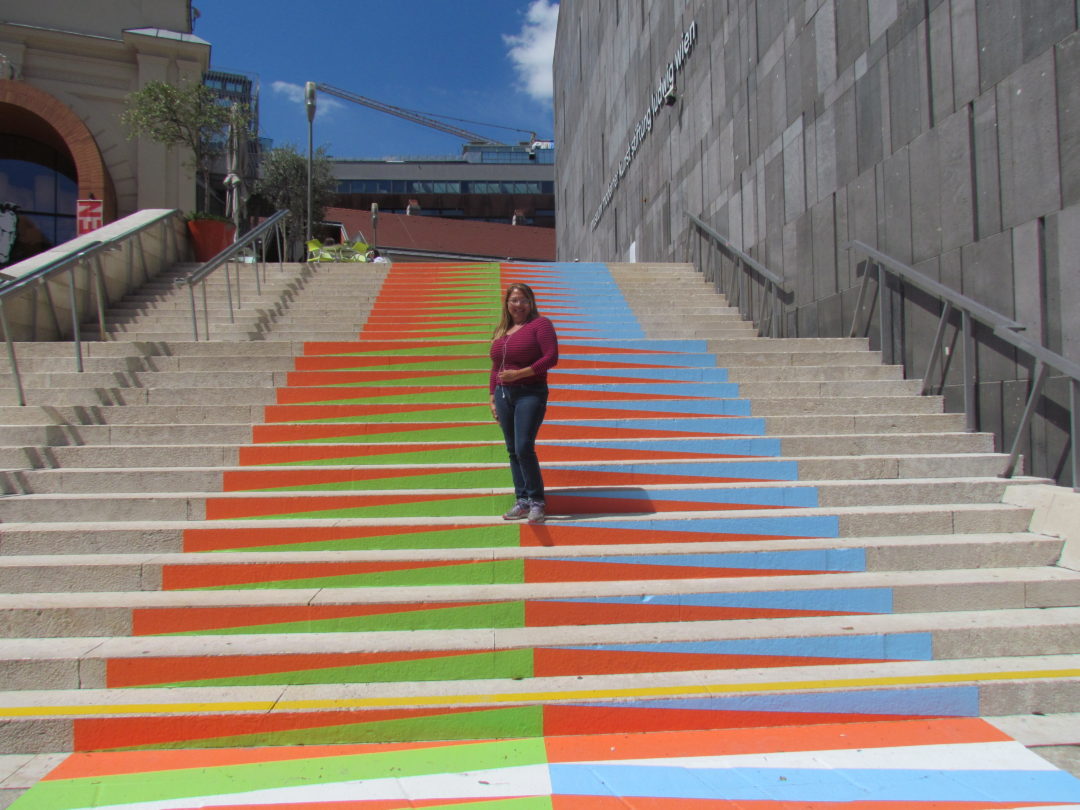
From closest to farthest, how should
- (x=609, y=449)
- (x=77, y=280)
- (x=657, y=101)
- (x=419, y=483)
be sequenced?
(x=419, y=483)
(x=609, y=449)
(x=77, y=280)
(x=657, y=101)

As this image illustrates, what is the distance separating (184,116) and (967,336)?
1382 cm

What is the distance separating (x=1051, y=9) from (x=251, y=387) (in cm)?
641

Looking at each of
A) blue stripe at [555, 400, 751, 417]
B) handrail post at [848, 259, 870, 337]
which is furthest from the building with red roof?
blue stripe at [555, 400, 751, 417]

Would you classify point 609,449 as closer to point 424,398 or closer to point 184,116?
point 424,398

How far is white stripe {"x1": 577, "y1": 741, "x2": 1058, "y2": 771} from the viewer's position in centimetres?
285

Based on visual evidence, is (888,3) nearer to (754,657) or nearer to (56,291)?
(754,657)

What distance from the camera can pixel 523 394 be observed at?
173 inches

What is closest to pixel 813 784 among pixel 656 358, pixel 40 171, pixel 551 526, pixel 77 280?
pixel 551 526

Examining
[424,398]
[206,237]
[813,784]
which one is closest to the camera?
[813,784]

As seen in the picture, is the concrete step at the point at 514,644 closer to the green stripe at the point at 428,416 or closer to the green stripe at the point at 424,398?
the green stripe at the point at 428,416

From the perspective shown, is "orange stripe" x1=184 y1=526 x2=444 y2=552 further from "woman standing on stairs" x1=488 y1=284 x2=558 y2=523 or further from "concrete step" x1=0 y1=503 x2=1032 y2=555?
"woman standing on stairs" x1=488 y1=284 x2=558 y2=523

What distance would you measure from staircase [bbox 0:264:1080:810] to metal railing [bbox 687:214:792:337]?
252 centimetres

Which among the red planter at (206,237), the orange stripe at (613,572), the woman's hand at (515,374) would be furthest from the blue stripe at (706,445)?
the red planter at (206,237)

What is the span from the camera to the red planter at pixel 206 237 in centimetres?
1212
